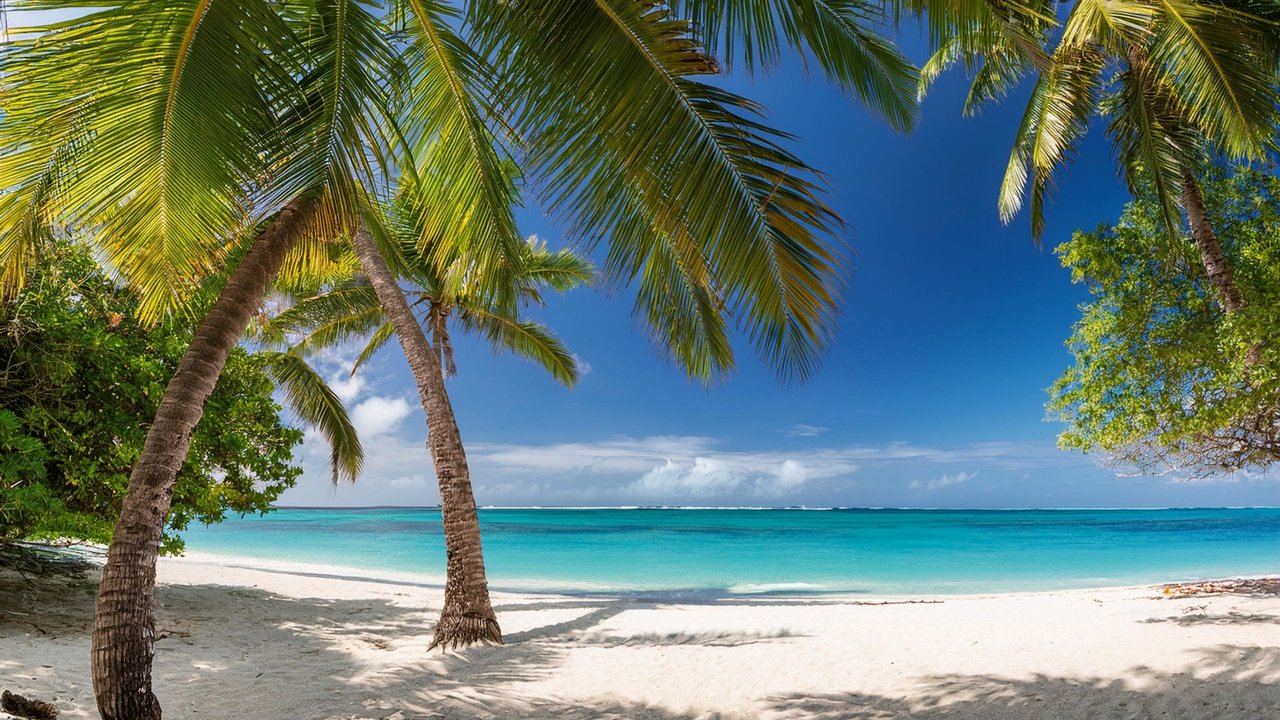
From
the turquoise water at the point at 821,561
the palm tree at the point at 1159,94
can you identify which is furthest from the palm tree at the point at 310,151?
the turquoise water at the point at 821,561

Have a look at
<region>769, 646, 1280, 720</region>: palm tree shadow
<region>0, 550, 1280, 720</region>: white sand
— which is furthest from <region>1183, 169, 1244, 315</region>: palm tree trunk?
<region>769, 646, 1280, 720</region>: palm tree shadow

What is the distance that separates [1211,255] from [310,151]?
985 centimetres

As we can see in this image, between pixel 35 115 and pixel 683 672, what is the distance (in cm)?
580

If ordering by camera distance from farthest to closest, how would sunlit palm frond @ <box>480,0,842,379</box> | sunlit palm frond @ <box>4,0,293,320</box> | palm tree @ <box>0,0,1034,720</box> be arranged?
1. sunlit palm frond @ <box>480,0,842,379</box>
2. palm tree @ <box>0,0,1034,720</box>
3. sunlit palm frond @ <box>4,0,293,320</box>

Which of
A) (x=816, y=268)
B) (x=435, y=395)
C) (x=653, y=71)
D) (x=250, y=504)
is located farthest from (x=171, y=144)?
(x=250, y=504)

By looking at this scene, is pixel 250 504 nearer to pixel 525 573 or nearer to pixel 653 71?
pixel 653 71

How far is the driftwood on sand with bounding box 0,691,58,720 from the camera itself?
3.71 meters

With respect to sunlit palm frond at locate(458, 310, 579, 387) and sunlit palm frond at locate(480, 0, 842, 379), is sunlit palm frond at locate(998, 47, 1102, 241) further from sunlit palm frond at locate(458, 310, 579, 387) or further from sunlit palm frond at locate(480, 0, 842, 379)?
sunlit palm frond at locate(458, 310, 579, 387)

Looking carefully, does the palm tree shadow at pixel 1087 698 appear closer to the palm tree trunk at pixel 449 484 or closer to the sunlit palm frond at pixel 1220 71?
the palm tree trunk at pixel 449 484

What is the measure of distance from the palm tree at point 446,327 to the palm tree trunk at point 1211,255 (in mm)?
8263

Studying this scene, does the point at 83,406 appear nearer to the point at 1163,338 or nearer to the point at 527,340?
the point at 527,340

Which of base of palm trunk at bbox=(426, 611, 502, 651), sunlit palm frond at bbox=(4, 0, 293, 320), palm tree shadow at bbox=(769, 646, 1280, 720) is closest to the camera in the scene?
sunlit palm frond at bbox=(4, 0, 293, 320)

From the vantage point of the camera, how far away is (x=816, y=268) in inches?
134

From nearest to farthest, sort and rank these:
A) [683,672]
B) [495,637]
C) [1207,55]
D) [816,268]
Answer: [816,268] < [683,672] < [1207,55] < [495,637]
